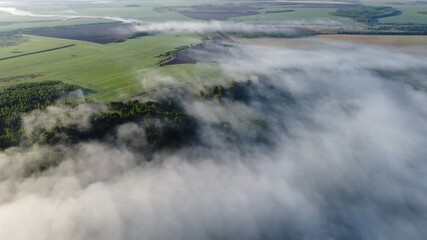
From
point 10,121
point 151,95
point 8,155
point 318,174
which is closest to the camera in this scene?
point 8,155

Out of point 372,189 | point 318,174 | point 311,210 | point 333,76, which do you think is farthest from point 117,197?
point 333,76

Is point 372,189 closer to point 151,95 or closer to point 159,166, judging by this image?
point 159,166

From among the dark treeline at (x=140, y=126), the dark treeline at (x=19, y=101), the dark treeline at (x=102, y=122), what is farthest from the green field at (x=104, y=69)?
the dark treeline at (x=140, y=126)

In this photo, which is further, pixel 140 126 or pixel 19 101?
pixel 19 101

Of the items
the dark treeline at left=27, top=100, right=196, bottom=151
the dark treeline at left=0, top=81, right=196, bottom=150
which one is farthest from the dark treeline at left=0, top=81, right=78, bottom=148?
the dark treeline at left=27, top=100, right=196, bottom=151

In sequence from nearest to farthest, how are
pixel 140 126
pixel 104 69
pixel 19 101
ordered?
pixel 140 126 → pixel 19 101 → pixel 104 69

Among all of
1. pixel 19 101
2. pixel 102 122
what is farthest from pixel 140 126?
pixel 19 101

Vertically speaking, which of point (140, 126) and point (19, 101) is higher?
point (19, 101)

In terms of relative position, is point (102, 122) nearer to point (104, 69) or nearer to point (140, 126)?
point (140, 126)
